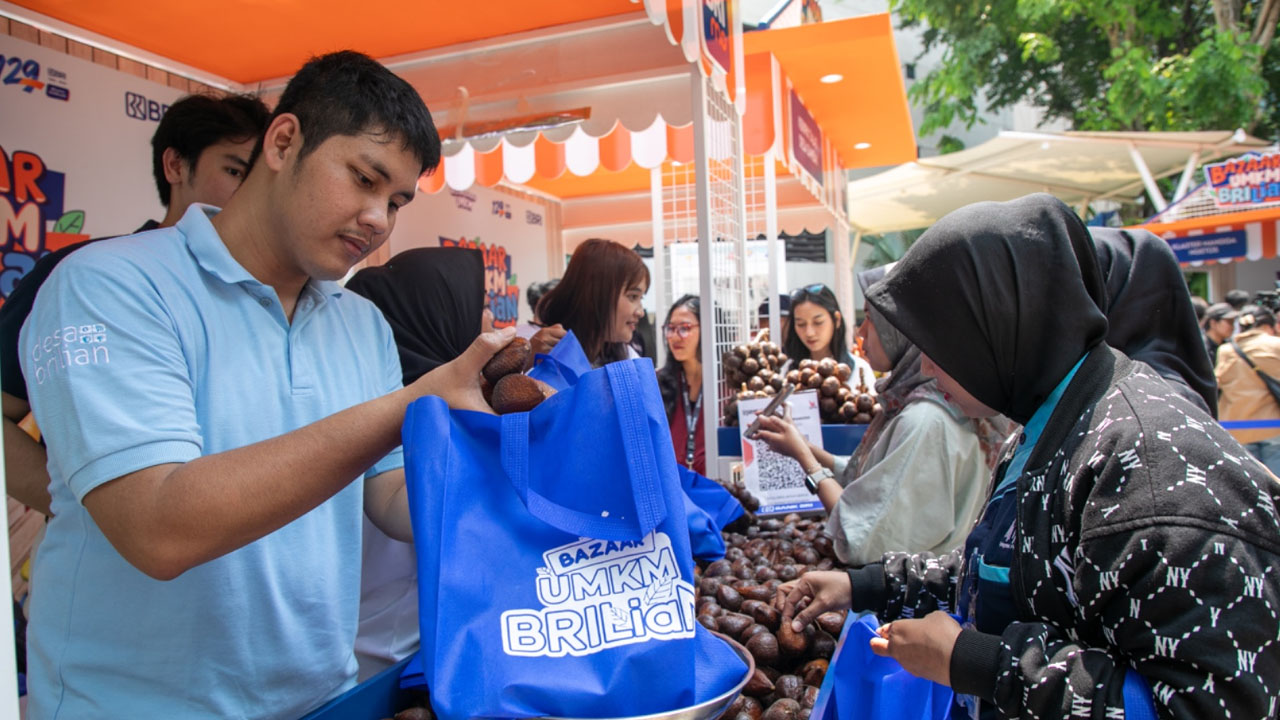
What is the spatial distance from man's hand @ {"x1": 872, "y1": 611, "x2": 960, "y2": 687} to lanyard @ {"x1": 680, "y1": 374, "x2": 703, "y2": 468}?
3.47m

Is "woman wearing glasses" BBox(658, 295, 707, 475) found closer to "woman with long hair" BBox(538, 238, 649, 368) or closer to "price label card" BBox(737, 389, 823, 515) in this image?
"woman with long hair" BBox(538, 238, 649, 368)

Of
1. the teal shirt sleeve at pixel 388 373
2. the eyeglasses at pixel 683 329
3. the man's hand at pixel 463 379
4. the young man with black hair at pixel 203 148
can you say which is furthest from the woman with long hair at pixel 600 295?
the man's hand at pixel 463 379

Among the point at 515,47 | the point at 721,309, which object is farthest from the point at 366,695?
the point at 721,309

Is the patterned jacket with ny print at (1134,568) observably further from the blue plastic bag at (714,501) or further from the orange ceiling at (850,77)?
the orange ceiling at (850,77)

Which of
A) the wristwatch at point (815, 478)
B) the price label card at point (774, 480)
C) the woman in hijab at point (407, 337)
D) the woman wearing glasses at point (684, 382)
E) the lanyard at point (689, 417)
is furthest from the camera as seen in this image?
the woman wearing glasses at point (684, 382)

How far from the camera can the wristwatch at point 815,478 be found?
9.62 ft

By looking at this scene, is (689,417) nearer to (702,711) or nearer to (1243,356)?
(702,711)

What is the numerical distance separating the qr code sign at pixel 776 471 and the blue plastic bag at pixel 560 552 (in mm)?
2080

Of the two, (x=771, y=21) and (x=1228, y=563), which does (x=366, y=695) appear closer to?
(x=1228, y=563)

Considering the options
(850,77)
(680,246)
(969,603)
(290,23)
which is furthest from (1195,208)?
(969,603)

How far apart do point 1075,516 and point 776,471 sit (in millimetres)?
2155

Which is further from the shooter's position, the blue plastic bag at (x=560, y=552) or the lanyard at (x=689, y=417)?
the lanyard at (x=689, y=417)

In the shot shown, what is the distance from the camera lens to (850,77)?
6.86 meters

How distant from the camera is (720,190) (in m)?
5.50
